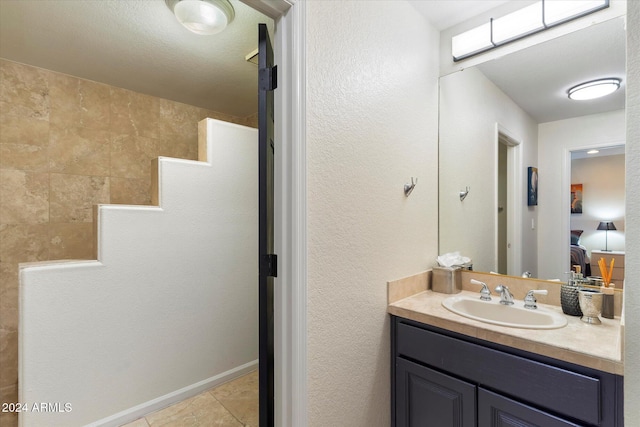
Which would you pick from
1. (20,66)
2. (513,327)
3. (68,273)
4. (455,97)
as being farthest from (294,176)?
(20,66)

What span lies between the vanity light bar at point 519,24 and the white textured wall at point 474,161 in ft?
0.47

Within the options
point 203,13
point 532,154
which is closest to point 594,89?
point 532,154

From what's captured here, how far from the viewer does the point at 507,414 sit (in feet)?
3.82

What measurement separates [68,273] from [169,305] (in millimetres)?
642

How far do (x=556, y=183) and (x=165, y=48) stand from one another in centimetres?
254

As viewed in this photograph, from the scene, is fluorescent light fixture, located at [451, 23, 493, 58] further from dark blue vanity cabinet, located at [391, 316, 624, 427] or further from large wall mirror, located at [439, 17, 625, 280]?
dark blue vanity cabinet, located at [391, 316, 624, 427]

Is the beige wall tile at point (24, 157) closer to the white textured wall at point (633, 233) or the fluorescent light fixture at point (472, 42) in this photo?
the fluorescent light fixture at point (472, 42)

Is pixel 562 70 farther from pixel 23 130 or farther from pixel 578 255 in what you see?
pixel 23 130

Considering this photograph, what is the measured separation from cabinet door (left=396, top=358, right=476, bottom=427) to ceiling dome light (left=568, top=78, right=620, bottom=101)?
4.99 feet

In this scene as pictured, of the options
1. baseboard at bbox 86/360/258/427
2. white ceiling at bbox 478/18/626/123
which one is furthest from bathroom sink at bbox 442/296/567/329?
baseboard at bbox 86/360/258/427

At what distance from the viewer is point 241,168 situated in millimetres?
2492

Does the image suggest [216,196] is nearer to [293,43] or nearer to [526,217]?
[293,43]

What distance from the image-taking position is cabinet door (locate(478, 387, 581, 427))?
3.54 feet

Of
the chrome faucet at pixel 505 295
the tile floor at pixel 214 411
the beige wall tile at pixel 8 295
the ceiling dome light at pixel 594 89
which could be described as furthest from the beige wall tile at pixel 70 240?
the ceiling dome light at pixel 594 89
